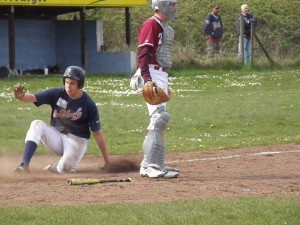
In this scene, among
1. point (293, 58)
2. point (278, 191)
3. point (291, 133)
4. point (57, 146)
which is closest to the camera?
point (278, 191)

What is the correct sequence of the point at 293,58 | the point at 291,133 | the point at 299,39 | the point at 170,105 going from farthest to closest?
the point at 299,39 < the point at 293,58 < the point at 170,105 < the point at 291,133

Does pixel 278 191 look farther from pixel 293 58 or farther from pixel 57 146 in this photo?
pixel 293 58

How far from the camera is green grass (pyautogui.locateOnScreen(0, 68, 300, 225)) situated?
306 inches

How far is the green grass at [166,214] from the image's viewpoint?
7.59 m

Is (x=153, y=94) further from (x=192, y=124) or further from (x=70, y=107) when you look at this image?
(x=192, y=124)

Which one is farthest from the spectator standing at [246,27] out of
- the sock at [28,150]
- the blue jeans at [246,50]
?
the sock at [28,150]

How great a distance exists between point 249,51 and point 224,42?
16.2 ft

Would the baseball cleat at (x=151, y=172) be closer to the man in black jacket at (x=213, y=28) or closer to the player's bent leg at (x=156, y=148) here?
the player's bent leg at (x=156, y=148)

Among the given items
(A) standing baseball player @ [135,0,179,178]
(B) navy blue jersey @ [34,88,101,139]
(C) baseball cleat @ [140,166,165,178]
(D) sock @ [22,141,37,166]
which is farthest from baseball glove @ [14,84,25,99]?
(C) baseball cleat @ [140,166,165,178]

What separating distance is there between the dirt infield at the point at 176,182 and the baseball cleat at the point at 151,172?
3.4 inches

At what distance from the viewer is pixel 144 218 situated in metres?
7.68

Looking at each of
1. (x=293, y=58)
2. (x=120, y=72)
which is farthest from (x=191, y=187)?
(x=293, y=58)

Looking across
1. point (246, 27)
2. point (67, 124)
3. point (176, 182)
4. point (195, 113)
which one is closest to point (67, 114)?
point (67, 124)

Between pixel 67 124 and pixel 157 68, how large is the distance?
1.51 meters
